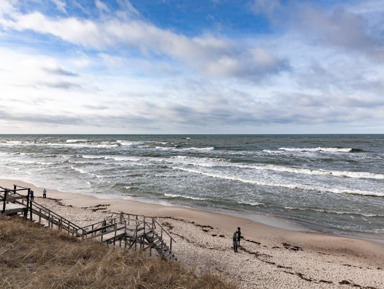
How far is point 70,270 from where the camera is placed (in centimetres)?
570

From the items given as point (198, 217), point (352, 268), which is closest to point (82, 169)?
point (198, 217)

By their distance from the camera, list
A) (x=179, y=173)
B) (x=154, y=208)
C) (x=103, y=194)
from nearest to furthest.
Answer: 1. (x=154, y=208)
2. (x=103, y=194)
3. (x=179, y=173)

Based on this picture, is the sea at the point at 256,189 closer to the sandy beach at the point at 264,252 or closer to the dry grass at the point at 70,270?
the sandy beach at the point at 264,252

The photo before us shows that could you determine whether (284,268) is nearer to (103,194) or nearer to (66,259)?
(66,259)

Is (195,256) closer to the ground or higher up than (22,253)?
closer to the ground

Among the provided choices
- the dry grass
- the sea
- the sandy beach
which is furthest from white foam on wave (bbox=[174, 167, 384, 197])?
the dry grass

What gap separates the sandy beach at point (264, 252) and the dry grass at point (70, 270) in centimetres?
342

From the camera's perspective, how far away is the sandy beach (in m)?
11.3

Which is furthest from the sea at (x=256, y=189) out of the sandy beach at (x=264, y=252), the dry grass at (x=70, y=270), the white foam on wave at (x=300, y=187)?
the dry grass at (x=70, y=270)

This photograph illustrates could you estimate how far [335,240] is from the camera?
15.2 meters

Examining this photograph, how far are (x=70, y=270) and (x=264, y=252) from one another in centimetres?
1156

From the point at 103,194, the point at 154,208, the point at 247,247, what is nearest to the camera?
the point at 247,247

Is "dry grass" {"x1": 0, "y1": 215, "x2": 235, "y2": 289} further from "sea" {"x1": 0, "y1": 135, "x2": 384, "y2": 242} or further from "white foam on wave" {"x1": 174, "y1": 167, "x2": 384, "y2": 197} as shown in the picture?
"white foam on wave" {"x1": 174, "y1": 167, "x2": 384, "y2": 197}

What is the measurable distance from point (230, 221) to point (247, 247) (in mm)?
4002
